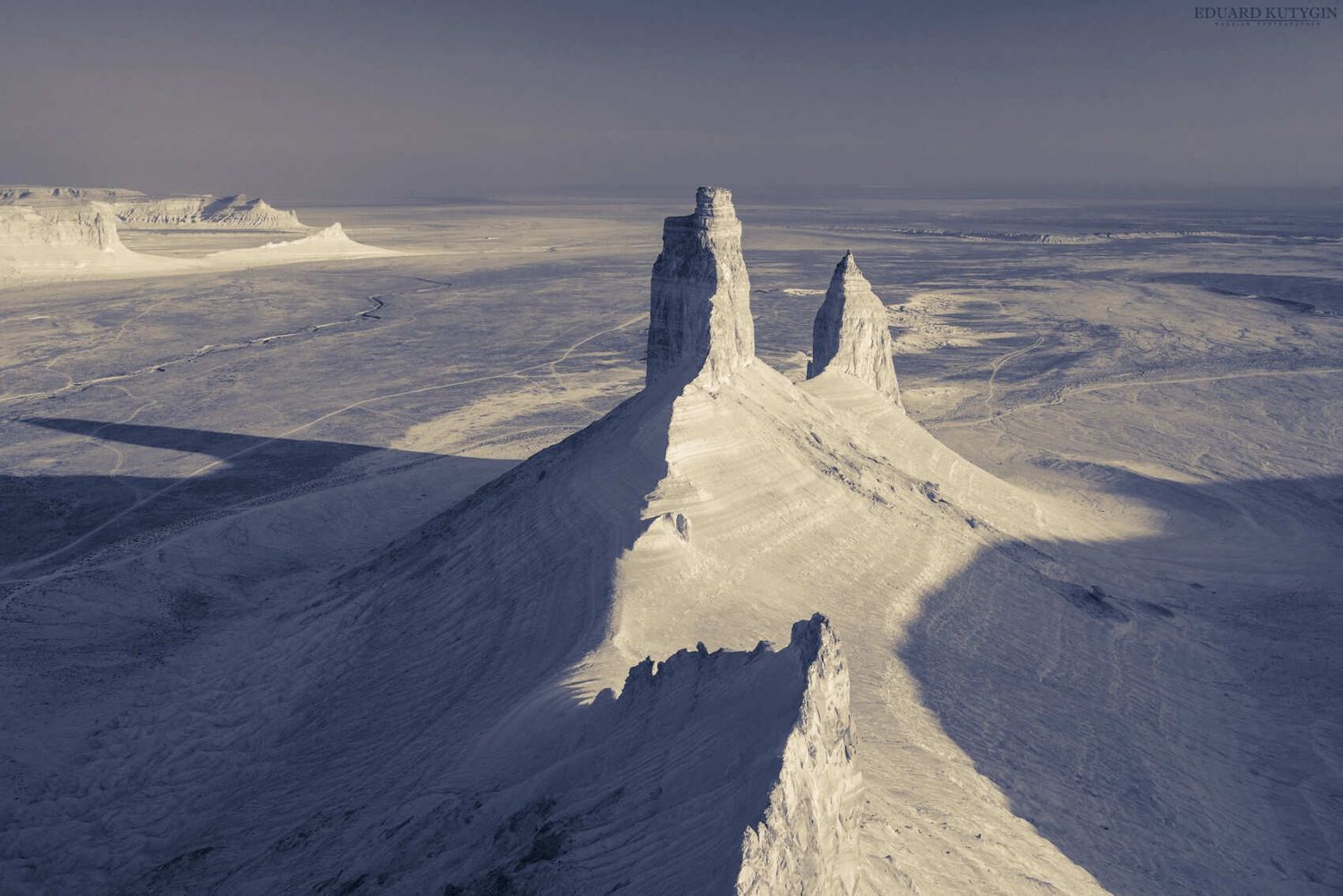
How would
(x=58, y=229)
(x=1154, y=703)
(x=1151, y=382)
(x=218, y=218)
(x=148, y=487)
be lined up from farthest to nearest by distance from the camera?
(x=218, y=218), (x=58, y=229), (x=1151, y=382), (x=148, y=487), (x=1154, y=703)

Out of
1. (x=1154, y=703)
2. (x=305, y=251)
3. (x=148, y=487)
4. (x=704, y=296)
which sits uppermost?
(x=305, y=251)

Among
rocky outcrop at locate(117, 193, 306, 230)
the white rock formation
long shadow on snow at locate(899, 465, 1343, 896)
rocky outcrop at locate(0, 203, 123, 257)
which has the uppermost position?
rocky outcrop at locate(117, 193, 306, 230)

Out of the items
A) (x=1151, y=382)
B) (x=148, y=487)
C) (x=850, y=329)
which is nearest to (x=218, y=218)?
(x=148, y=487)

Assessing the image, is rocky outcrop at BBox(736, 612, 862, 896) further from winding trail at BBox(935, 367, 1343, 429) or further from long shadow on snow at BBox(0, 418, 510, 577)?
winding trail at BBox(935, 367, 1343, 429)

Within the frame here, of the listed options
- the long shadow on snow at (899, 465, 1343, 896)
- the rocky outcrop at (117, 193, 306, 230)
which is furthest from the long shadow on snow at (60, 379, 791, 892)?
the rocky outcrop at (117, 193, 306, 230)

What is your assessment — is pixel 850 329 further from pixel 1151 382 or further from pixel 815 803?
pixel 1151 382

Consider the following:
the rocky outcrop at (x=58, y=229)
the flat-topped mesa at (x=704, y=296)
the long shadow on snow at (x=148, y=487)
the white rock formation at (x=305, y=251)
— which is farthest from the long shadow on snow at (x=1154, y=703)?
the white rock formation at (x=305, y=251)

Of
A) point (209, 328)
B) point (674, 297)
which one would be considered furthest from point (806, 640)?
point (209, 328)
